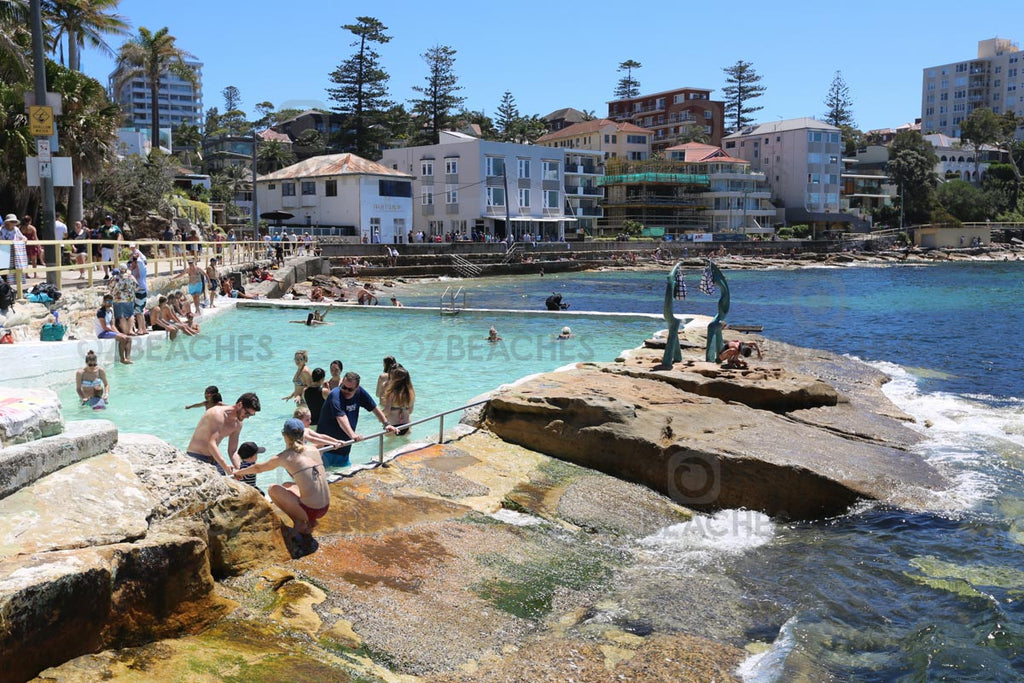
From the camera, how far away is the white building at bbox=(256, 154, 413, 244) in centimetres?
6203

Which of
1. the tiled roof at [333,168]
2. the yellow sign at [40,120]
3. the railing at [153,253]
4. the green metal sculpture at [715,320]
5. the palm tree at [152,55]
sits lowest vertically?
the green metal sculpture at [715,320]

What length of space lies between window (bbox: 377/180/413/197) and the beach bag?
49803 millimetres

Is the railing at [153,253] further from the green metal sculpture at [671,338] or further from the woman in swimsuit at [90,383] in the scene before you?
the green metal sculpture at [671,338]

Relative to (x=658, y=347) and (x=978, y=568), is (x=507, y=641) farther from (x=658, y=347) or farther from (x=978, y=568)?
(x=658, y=347)

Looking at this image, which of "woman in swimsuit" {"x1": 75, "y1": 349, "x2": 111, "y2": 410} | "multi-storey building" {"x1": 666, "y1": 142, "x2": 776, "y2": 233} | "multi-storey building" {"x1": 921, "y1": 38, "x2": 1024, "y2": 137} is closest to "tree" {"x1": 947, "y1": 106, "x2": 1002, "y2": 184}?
"multi-storey building" {"x1": 921, "y1": 38, "x2": 1024, "y2": 137}

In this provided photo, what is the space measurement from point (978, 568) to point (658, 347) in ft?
30.9

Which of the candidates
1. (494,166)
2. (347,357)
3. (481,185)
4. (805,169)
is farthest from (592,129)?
(347,357)

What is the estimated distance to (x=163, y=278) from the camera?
22.3 metres

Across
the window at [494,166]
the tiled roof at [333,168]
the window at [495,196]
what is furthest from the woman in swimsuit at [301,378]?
the window at [495,196]

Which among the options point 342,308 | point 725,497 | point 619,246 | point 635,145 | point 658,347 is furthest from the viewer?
point 635,145

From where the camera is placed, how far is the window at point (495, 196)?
238 ft

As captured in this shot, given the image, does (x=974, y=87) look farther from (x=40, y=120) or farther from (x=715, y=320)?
(x=40, y=120)

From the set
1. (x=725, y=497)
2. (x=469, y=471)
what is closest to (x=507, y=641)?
(x=469, y=471)

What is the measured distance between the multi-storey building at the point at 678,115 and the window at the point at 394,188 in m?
50.9
